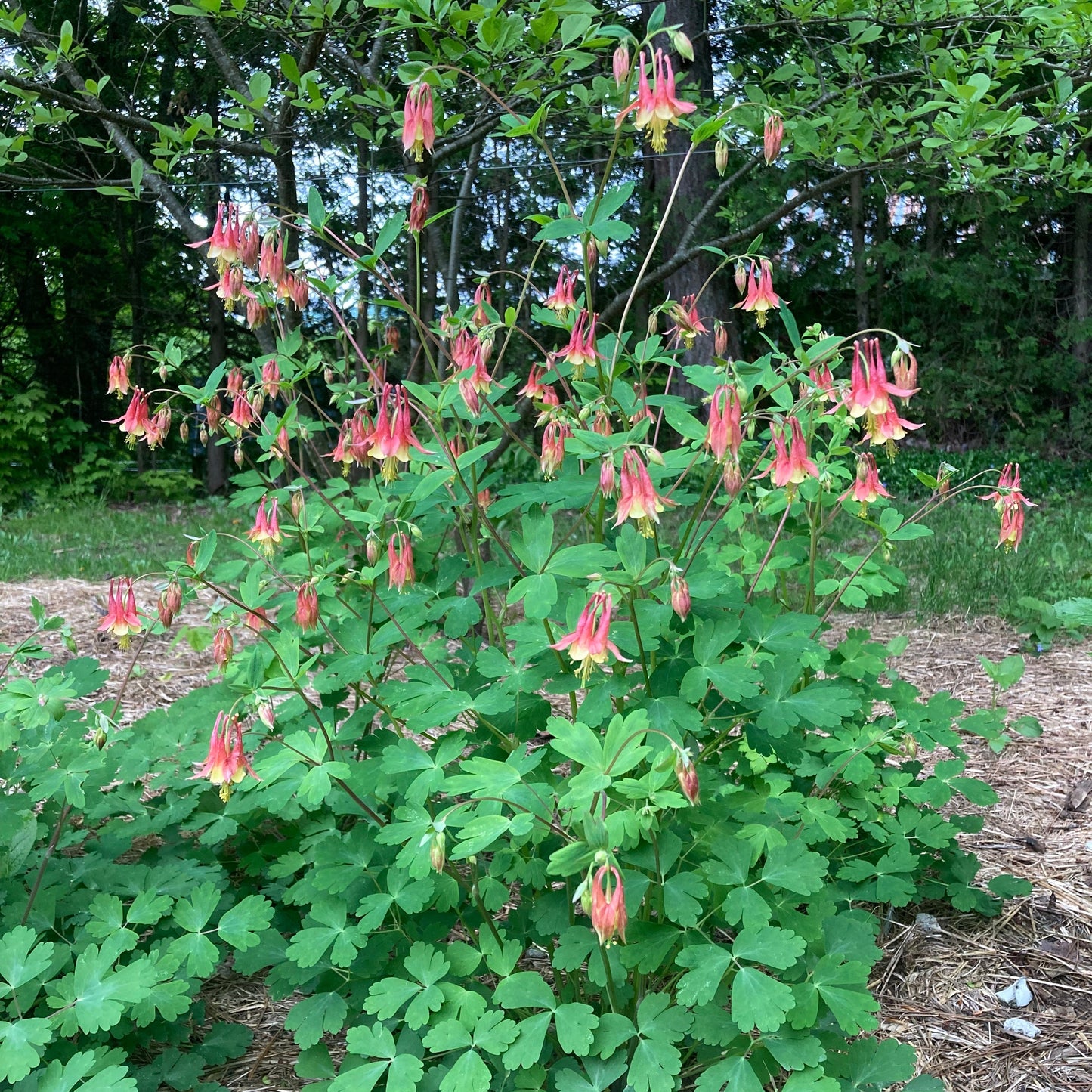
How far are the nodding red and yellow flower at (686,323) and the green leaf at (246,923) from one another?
1377mm

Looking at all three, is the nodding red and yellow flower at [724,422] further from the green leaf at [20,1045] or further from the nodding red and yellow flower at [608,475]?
the green leaf at [20,1045]

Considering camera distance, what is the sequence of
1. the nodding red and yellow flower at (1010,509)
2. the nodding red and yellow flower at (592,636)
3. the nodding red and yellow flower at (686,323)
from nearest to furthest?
the nodding red and yellow flower at (592,636) → the nodding red and yellow flower at (686,323) → the nodding red and yellow flower at (1010,509)

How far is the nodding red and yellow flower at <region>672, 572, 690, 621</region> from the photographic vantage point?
1.43m

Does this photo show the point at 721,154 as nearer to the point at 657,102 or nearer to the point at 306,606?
the point at 657,102

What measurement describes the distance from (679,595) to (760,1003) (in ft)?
2.04

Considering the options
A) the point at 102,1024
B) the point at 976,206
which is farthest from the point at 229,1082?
the point at 976,206

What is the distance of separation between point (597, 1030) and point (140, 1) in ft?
29.1

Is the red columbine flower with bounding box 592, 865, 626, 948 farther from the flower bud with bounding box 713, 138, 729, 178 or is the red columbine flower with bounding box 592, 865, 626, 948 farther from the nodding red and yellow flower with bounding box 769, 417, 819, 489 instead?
the flower bud with bounding box 713, 138, 729, 178

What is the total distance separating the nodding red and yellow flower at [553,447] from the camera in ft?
5.50

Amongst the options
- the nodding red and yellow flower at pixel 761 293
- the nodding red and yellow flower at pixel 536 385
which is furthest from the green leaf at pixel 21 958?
the nodding red and yellow flower at pixel 761 293

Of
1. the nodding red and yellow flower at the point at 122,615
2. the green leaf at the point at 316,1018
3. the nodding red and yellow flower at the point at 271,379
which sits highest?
the nodding red and yellow flower at the point at 271,379

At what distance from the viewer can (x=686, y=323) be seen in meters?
1.82

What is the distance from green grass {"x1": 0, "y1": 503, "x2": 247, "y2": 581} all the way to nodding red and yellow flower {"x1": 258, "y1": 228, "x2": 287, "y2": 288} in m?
2.74

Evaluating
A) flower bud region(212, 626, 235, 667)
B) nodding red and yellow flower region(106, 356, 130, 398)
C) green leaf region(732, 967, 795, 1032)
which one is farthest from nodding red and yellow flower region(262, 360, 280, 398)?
green leaf region(732, 967, 795, 1032)
